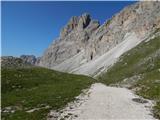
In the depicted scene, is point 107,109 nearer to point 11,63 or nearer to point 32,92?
point 32,92

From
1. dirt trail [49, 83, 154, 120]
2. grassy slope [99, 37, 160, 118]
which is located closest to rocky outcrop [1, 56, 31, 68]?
grassy slope [99, 37, 160, 118]

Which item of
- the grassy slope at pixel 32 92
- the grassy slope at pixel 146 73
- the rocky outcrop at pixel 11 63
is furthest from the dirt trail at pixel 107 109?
the rocky outcrop at pixel 11 63

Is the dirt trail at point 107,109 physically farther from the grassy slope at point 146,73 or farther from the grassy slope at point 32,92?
the grassy slope at point 32,92

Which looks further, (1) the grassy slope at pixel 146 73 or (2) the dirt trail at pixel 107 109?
(1) the grassy slope at pixel 146 73

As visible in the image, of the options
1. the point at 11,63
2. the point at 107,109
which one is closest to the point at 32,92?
the point at 107,109

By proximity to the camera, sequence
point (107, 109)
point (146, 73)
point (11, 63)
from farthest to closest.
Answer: point (11, 63) < point (146, 73) < point (107, 109)

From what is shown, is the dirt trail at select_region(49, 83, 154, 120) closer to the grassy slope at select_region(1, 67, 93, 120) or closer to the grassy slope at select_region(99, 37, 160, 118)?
the grassy slope at select_region(99, 37, 160, 118)
